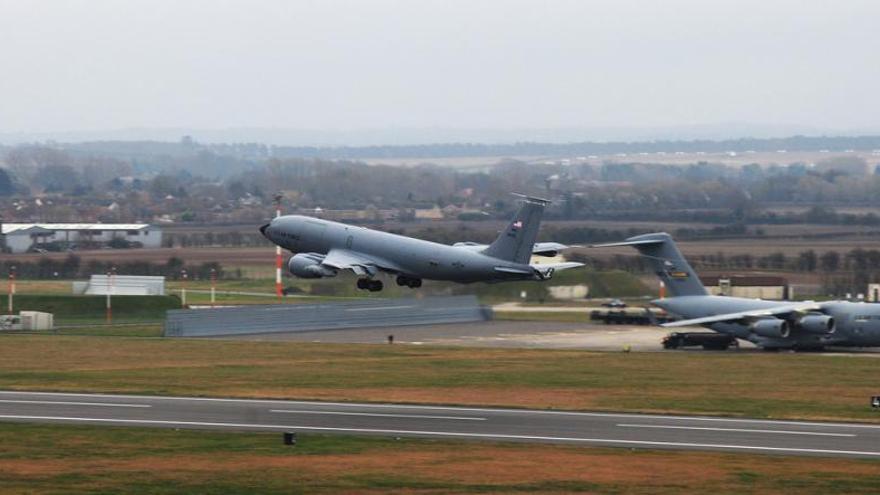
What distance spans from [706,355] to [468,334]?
651 inches

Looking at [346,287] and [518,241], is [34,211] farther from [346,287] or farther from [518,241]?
[518,241]

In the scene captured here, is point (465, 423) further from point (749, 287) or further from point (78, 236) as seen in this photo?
point (78, 236)

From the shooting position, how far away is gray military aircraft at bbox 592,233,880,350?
8650cm

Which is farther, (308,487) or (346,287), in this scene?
(346,287)

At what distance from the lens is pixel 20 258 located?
13638 centimetres

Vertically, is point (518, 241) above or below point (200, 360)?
above

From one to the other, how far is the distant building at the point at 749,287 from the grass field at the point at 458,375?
92.5ft

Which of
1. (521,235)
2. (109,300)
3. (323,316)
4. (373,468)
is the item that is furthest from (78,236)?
(373,468)

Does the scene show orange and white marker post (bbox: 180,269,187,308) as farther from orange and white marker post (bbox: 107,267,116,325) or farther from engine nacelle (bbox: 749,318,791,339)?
engine nacelle (bbox: 749,318,791,339)

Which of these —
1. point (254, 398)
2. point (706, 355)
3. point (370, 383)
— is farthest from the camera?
point (706, 355)

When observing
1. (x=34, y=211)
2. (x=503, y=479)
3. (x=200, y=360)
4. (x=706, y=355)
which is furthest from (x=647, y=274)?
(x=34, y=211)

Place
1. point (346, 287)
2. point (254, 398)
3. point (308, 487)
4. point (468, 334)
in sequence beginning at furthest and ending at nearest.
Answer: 1. point (346, 287)
2. point (468, 334)
3. point (254, 398)
4. point (308, 487)

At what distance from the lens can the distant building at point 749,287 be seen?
370ft

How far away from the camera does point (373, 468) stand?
43656mm
